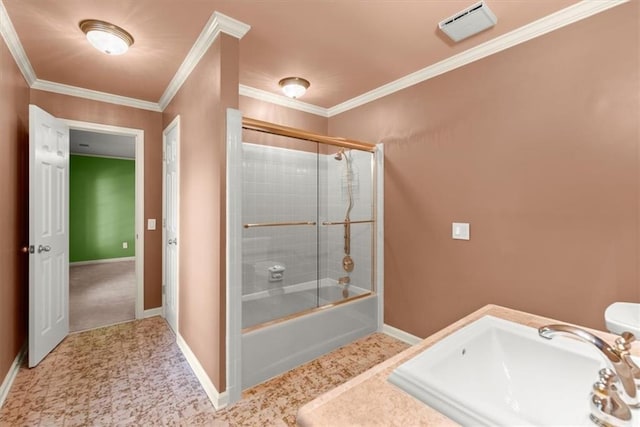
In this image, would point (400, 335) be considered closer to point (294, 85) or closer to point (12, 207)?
point (294, 85)

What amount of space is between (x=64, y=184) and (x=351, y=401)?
A: 329cm

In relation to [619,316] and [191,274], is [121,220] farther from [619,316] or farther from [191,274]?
[619,316]

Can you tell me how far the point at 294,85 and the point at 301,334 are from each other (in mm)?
2183

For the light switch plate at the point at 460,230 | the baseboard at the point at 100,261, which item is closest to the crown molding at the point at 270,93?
the light switch plate at the point at 460,230

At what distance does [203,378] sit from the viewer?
6.71 feet

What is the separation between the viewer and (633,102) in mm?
1519

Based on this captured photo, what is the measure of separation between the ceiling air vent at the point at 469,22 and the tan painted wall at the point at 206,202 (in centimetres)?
140

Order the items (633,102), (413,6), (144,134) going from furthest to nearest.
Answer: (144,134), (413,6), (633,102)

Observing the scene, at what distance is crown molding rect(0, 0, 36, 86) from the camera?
177 centimetres

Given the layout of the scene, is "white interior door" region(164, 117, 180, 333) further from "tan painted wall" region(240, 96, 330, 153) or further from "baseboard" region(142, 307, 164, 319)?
"tan painted wall" region(240, 96, 330, 153)

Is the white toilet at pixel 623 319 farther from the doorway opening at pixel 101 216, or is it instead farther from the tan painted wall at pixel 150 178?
the doorway opening at pixel 101 216

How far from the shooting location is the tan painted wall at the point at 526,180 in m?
1.58

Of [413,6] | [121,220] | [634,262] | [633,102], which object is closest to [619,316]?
[634,262]

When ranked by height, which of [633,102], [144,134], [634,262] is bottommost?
[634,262]
